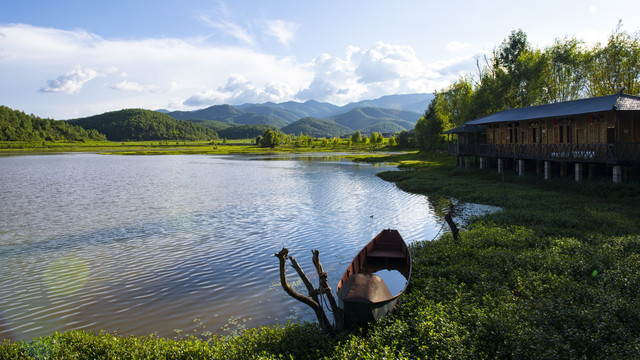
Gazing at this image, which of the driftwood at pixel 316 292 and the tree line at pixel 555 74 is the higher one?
the tree line at pixel 555 74

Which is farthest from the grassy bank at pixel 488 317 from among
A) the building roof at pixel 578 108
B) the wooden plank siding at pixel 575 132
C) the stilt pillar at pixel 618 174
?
the building roof at pixel 578 108

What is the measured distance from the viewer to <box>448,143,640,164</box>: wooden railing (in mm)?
26062

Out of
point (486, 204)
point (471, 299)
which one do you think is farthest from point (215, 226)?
point (486, 204)

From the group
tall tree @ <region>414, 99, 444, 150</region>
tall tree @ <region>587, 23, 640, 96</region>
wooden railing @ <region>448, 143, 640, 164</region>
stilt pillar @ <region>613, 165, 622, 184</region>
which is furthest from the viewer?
tall tree @ <region>414, 99, 444, 150</region>

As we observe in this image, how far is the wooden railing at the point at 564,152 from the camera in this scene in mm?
26062

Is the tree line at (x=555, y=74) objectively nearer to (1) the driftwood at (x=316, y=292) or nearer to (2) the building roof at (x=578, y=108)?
(2) the building roof at (x=578, y=108)

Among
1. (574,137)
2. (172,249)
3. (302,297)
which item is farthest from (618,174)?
(172,249)

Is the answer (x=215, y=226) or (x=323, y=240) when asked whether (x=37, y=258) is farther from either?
(x=323, y=240)

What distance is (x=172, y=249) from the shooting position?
744 inches

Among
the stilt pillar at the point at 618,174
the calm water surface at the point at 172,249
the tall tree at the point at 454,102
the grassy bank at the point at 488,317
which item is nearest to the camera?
the grassy bank at the point at 488,317

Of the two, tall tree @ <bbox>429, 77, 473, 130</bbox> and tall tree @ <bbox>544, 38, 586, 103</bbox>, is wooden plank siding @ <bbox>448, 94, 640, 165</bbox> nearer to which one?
tall tree @ <bbox>544, 38, 586, 103</bbox>

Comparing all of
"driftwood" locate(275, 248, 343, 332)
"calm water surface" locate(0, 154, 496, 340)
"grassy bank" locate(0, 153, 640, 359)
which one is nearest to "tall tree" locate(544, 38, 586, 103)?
"calm water surface" locate(0, 154, 496, 340)

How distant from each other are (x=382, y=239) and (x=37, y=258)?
15.8 metres

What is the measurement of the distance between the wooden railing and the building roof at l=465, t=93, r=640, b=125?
2.55 m
